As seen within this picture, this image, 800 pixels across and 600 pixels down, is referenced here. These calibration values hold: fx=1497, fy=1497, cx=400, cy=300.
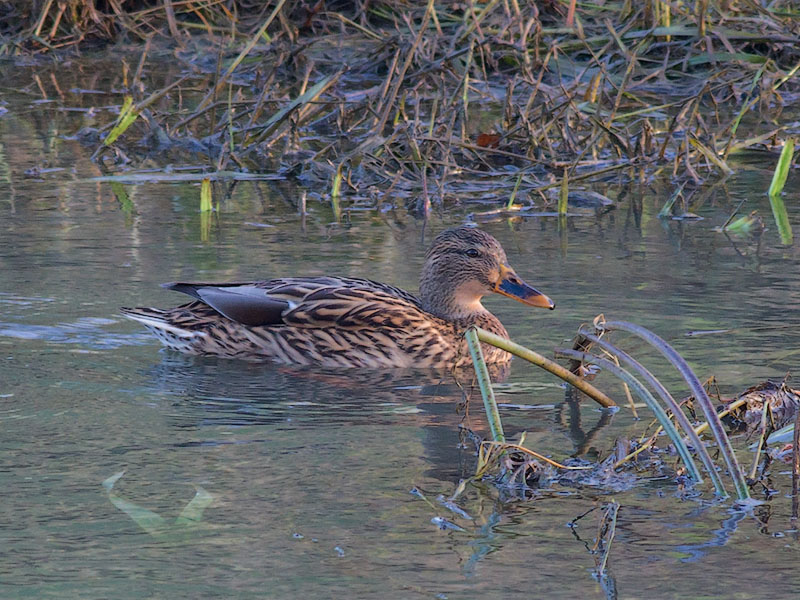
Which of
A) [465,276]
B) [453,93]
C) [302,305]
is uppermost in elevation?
[453,93]

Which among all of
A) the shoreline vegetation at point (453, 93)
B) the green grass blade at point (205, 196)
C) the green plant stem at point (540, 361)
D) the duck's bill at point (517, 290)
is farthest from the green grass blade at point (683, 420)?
the green grass blade at point (205, 196)

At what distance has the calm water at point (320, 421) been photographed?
416 cm

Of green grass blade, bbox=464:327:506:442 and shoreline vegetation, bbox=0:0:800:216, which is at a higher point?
shoreline vegetation, bbox=0:0:800:216

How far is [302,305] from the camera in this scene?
7.10 meters

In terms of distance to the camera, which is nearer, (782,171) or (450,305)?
(450,305)

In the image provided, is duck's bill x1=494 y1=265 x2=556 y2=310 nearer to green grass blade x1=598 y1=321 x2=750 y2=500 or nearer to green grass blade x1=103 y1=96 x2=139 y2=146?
green grass blade x1=598 y1=321 x2=750 y2=500

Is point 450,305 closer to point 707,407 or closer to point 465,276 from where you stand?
point 465,276

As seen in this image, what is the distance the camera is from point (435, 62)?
36.6ft

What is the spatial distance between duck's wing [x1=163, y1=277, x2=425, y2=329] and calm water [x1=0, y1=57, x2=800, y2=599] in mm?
290

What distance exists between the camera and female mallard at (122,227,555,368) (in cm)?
702

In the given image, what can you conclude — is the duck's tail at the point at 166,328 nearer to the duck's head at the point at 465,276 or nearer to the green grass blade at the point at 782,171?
the duck's head at the point at 465,276

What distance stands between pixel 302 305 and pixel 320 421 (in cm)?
141

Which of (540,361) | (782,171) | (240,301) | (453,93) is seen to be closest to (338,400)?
(240,301)

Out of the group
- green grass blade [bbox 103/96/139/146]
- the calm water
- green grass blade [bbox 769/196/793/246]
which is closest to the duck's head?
the calm water
